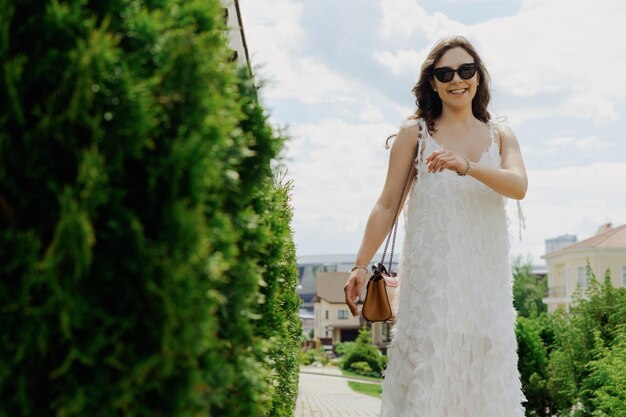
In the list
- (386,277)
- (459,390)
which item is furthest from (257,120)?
(459,390)

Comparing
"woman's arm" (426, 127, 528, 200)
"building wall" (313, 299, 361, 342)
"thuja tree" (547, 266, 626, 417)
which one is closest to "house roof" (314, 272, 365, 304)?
"building wall" (313, 299, 361, 342)

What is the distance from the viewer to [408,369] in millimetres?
4184

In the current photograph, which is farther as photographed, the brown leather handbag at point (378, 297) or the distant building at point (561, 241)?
the distant building at point (561, 241)

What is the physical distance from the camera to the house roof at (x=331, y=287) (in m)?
86.4

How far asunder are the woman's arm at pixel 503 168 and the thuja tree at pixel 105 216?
1813 millimetres

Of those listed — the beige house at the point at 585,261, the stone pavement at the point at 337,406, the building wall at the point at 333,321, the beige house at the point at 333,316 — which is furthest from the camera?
the beige house at the point at 333,316

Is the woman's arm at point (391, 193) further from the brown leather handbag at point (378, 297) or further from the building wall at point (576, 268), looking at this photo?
the building wall at point (576, 268)

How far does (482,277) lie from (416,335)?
0.48 metres

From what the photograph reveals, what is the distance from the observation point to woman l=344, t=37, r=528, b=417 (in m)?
4.09

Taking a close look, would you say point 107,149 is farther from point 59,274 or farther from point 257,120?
point 257,120

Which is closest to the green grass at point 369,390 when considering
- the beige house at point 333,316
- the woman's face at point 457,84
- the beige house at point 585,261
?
the woman's face at point 457,84

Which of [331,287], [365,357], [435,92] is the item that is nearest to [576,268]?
[365,357]

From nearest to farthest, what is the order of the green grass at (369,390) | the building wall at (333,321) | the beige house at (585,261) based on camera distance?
the green grass at (369,390) < the beige house at (585,261) < the building wall at (333,321)

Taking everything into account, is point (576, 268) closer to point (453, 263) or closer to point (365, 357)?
point (365, 357)
